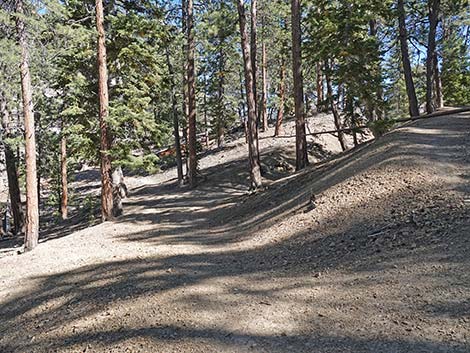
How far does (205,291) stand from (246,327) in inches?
49.5

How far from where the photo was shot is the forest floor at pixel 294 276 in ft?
12.6

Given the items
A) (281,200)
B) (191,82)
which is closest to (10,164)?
(191,82)

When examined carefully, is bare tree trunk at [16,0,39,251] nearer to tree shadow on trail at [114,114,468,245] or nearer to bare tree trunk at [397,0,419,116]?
tree shadow on trail at [114,114,468,245]

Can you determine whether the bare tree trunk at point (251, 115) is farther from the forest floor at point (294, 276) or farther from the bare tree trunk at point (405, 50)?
the bare tree trunk at point (405, 50)

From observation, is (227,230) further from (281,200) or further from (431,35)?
(431,35)

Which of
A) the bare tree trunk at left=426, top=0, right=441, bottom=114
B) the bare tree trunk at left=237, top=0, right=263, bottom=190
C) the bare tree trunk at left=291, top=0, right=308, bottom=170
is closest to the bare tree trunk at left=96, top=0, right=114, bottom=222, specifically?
the bare tree trunk at left=237, top=0, right=263, bottom=190

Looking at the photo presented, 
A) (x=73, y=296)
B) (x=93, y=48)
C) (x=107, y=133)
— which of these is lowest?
(x=73, y=296)

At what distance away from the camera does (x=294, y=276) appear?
5492 mm

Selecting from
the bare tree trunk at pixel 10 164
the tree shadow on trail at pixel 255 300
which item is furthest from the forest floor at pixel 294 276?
the bare tree trunk at pixel 10 164

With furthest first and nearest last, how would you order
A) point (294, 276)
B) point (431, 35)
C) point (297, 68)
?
1. point (431, 35)
2. point (297, 68)
3. point (294, 276)

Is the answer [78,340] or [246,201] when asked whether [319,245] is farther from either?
[246,201]

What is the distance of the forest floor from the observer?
12.6ft

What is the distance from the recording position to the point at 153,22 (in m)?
13.9

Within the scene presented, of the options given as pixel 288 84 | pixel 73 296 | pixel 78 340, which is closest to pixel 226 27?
pixel 73 296
